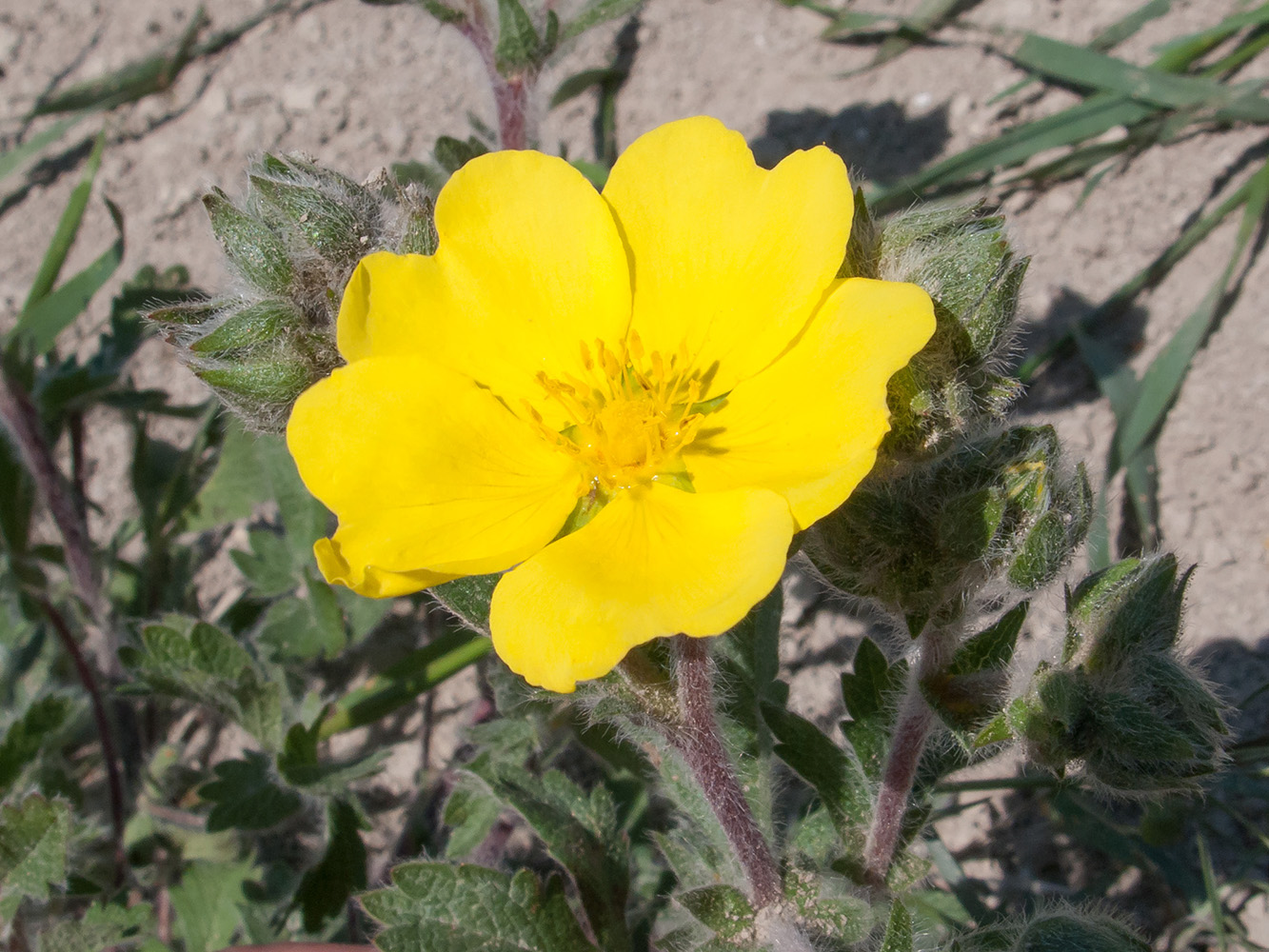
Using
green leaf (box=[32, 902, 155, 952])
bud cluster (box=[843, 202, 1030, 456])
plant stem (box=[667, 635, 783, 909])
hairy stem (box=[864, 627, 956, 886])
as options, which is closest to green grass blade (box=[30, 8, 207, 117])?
green leaf (box=[32, 902, 155, 952])

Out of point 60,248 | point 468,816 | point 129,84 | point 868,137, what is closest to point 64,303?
point 60,248

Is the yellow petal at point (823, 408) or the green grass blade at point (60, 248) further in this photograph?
the green grass blade at point (60, 248)

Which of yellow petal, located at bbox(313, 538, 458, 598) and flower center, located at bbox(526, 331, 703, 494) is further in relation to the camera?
flower center, located at bbox(526, 331, 703, 494)

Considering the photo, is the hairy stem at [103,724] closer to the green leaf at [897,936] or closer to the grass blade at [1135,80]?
the green leaf at [897,936]

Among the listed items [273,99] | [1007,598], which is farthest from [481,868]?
[273,99]

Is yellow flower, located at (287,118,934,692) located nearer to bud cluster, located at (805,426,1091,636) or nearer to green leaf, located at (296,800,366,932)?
bud cluster, located at (805,426,1091,636)

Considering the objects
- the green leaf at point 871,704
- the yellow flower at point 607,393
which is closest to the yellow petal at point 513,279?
the yellow flower at point 607,393

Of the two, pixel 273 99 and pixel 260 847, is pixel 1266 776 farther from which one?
pixel 273 99
